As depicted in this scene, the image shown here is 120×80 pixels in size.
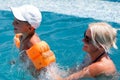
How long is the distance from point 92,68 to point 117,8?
462 centimetres

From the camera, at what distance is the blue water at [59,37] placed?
18.5 feet

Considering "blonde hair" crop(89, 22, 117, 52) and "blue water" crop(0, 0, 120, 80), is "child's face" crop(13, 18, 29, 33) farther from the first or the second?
"blonde hair" crop(89, 22, 117, 52)

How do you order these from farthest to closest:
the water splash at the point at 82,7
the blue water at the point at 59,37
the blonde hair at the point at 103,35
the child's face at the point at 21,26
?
the water splash at the point at 82,7 → the blue water at the point at 59,37 → the child's face at the point at 21,26 → the blonde hair at the point at 103,35

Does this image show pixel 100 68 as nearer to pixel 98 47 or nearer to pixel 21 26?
pixel 98 47

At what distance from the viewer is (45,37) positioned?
7.04 metres

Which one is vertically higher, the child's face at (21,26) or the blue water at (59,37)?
the child's face at (21,26)

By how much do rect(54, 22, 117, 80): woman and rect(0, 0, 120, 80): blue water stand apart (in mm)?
926

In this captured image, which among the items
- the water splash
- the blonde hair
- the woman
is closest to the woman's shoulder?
the woman

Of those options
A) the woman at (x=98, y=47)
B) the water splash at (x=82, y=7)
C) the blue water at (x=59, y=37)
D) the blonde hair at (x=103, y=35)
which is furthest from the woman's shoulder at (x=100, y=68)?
the water splash at (x=82, y=7)

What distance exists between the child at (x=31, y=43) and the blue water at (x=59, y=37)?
0.28 meters

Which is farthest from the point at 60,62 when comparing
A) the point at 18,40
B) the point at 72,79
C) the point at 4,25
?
the point at 4,25

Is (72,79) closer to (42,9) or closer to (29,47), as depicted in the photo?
(29,47)

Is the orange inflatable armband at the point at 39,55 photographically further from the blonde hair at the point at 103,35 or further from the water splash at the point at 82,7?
the water splash at the point at 82,7

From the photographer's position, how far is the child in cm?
453
